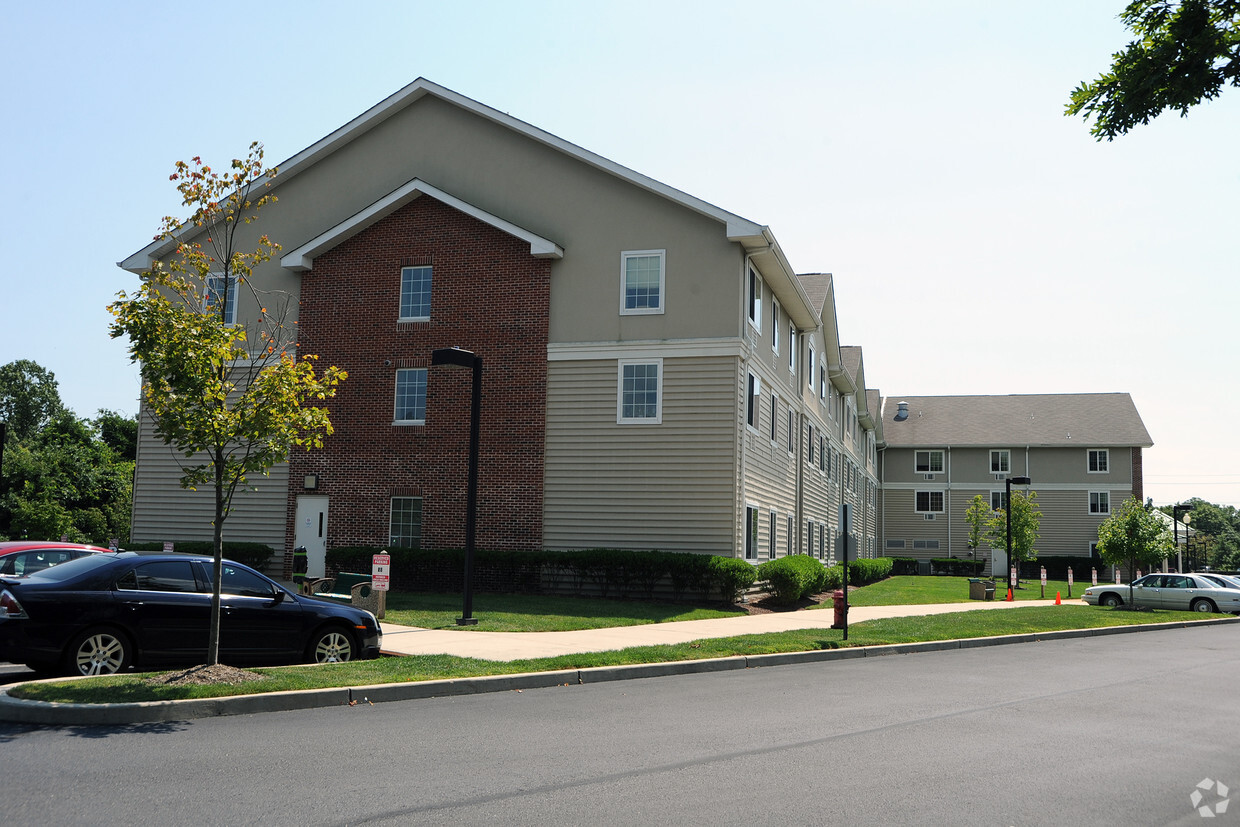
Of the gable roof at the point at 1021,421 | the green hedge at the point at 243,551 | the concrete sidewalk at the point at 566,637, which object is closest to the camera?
the concrete sidewalk at the point at 566,637

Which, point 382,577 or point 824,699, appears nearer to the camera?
point 824,699

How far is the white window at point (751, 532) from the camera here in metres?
24.7

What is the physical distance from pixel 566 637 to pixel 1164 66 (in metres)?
11.4

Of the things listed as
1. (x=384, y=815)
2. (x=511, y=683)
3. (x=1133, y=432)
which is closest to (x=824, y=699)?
(x=511, y=683)

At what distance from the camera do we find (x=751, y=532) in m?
25.3

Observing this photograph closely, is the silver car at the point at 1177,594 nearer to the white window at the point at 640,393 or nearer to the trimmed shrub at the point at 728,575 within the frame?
the trimmed shrub at the point at 728,575

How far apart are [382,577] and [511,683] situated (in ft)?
20.6

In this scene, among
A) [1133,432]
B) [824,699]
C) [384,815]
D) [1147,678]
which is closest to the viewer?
[384,815]

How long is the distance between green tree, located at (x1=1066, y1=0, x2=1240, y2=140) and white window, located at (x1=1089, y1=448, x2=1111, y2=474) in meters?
57.2

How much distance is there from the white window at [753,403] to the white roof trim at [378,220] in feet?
18.6

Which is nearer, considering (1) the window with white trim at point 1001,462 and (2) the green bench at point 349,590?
(2) the green bench at point 349,590

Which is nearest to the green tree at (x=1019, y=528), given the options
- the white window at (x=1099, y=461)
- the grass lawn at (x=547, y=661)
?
the white window at (x=1099, y=461)

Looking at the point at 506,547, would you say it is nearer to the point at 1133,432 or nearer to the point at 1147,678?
the point at 1147,678

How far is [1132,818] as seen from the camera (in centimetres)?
622
